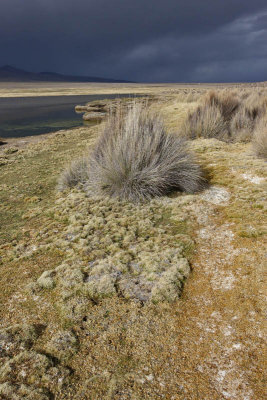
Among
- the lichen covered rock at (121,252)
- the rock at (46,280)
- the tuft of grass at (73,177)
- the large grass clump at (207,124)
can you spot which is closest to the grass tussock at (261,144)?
the large grass clump at (207,124)

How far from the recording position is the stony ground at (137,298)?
2.03 m

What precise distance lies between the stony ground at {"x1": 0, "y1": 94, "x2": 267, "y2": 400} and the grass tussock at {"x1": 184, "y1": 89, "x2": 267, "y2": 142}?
5205mm

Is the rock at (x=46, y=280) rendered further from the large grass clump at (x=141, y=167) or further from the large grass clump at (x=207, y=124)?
the large grass clump at (x=207, y=124)

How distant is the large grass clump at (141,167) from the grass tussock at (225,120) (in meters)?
4.60

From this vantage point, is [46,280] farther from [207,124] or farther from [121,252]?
[207,124]

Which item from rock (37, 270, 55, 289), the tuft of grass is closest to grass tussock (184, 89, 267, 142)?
the tuft of grass

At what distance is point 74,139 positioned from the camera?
14.4 m

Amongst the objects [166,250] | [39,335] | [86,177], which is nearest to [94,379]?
[39,335]

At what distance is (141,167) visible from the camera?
17.5 ft

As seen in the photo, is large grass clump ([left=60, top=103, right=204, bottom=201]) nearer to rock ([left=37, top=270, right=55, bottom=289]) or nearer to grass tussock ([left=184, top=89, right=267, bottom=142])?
rock ([left=37, top=270, right=55, bottom=289])

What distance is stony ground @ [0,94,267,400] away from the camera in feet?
6.64

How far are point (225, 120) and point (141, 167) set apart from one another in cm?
743

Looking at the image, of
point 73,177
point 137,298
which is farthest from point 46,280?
point 73,177

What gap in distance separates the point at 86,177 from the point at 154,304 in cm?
428
